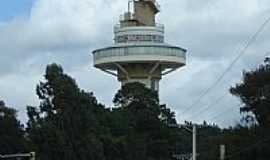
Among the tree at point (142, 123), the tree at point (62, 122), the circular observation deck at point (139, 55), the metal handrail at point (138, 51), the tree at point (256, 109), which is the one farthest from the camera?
the metal handrail at point (138, 51)

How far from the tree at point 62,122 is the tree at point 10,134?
18.3ft

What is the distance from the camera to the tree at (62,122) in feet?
333

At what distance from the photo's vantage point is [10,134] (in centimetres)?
11375

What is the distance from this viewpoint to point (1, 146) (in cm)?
11200

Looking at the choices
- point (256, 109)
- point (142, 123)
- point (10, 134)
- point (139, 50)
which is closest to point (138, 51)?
point (139, 50)

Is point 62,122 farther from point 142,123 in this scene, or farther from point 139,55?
point 139,55

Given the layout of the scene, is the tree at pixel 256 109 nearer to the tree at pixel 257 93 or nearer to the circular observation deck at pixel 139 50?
the tree at pixel 257 93

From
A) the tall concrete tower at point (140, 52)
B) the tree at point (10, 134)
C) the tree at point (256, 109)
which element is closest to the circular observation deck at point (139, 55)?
the tall concrete tower at point (140, 52)

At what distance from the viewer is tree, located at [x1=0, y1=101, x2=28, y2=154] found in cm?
11156

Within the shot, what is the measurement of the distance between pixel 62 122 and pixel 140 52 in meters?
37.5

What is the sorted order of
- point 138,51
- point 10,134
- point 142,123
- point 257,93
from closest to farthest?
point 257,93, point 10,134, point 142,123, point 138,51

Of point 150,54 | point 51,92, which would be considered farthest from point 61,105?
point 150,54

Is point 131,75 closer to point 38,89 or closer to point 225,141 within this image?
point 38,89

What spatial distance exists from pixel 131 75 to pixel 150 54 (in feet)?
20.1
